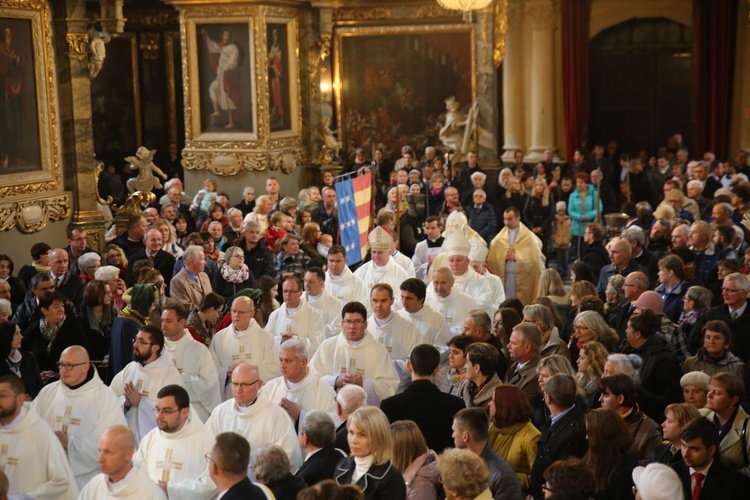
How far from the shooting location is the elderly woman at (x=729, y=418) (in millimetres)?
6961

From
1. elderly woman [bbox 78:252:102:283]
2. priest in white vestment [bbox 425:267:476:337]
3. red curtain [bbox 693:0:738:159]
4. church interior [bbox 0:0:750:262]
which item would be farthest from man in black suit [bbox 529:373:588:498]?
red curtain [bbox 693:0:738:159]

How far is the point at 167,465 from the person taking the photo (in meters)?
7.09

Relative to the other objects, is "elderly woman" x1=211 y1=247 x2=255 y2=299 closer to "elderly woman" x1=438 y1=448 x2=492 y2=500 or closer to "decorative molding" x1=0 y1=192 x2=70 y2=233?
"decorative molding" x1=0 y1=192 x2=70 y2=233

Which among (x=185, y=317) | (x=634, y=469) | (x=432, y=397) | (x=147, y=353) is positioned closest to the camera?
(x=634, y=469)

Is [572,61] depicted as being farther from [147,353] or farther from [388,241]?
[147,353]

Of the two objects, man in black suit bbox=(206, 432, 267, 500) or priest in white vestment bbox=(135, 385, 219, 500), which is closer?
man in black suit bbox=(206, 432, 267, 500)

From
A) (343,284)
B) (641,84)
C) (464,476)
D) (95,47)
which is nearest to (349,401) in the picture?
(464,476)

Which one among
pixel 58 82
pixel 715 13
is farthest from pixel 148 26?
pixel 715 13

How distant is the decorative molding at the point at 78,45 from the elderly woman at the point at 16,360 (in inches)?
279

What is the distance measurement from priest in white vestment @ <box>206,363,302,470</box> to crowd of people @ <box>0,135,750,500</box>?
2cm

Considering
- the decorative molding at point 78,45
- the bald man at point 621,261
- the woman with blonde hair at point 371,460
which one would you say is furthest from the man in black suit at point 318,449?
the decorative molding at point 78,45

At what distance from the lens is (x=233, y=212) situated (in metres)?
15.1

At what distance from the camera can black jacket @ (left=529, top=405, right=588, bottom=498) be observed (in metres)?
6.80

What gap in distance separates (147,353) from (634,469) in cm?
385
